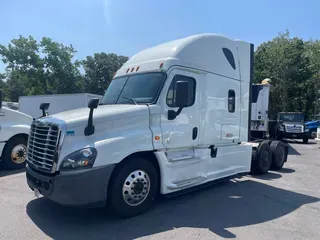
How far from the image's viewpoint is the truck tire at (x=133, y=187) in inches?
169

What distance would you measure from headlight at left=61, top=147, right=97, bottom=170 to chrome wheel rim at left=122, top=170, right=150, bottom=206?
28.5 inches

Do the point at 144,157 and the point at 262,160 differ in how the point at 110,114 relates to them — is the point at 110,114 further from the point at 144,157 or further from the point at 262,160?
the point at 262,160

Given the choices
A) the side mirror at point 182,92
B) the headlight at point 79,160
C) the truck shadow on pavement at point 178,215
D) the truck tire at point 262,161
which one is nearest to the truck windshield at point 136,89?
the side mirror at point 182,92

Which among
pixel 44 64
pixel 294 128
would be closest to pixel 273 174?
pixel 294 128

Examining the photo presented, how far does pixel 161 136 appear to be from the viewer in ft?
16.0

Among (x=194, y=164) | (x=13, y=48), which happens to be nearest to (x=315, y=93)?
(x=194, y=164)

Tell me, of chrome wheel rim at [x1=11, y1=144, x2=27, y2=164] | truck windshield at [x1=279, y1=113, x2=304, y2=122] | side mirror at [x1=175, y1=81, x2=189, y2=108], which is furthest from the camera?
truck windshield at [x1=279, y1=113, x2=304, y2=122]

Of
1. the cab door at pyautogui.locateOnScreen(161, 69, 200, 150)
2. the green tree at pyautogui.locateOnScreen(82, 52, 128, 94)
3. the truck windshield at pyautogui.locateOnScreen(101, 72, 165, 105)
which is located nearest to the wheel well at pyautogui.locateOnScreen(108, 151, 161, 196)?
the cab door at pyautogui.locateOnScreen(161, 69, 200, 150)

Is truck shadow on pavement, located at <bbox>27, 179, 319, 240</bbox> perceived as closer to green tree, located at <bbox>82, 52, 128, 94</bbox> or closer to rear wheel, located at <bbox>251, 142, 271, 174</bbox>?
rear wheel, located at <bbox>251, 142, 271, 174</bbox>

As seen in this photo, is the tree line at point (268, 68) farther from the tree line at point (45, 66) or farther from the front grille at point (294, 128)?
the front grille at point (294, 128)

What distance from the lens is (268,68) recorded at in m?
32.0

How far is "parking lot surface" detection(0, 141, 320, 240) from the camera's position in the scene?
3973mm

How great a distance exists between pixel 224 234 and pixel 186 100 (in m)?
2.22

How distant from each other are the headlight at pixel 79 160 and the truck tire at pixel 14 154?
522cm
